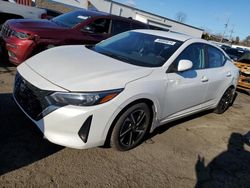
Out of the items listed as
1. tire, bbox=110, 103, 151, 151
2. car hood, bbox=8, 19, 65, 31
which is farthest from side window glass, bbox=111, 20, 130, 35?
tire, bbox=110, 103, 151, 151

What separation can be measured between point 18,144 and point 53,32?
372 cm

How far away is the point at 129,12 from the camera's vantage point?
40.8m

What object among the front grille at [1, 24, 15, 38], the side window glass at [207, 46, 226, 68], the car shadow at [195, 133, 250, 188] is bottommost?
the car shadow at [195, 133, 250, 188]

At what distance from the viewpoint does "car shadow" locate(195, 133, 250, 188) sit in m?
3.54

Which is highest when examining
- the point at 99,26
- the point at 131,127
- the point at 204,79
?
the point at 99,26

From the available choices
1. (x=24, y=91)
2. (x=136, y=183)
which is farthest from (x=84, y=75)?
(x=136, y=183)

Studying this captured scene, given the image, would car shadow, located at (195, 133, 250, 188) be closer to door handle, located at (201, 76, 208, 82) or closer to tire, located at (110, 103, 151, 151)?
tire, located at (110, 103, 151, 151)

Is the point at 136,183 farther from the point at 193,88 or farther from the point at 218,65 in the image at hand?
the point at 218,65

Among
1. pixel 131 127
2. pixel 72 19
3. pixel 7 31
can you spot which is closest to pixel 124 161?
pixel 131 127

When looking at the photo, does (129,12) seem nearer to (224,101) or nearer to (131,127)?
(224,101)

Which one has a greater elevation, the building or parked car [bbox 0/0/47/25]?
parked car [bbox 0/0/47/25]

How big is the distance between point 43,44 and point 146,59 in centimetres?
322

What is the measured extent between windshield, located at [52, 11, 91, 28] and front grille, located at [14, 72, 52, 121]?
3.81 m

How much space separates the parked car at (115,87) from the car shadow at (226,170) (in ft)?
2.84
